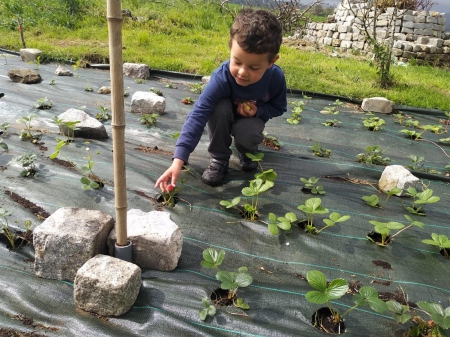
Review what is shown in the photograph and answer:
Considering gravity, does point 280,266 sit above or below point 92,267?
below

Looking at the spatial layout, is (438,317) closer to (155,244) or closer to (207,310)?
(207,310)

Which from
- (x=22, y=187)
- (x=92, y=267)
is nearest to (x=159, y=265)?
(x=92, y=267)

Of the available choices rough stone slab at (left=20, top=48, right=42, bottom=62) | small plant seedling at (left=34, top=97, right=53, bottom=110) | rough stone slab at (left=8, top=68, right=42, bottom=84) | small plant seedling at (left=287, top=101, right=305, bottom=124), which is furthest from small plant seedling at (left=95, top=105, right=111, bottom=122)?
rough stone slab at (left=20, top=48, right=42, bottom=62)

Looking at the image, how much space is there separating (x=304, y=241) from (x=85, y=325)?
1.10 metres

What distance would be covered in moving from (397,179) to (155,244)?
1.66 m

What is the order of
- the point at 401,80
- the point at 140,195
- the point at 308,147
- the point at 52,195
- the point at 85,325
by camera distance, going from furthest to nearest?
the point at 401,80
the point at 308,147
the point at 140,195
the point at 52,195
the point at 85,325

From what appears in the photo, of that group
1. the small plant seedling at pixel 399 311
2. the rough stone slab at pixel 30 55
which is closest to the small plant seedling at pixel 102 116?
the small plant seedling at pixel 399 311

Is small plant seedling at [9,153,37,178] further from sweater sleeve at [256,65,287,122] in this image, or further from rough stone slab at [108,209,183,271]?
sweater sleeve at [256,65,287,122]

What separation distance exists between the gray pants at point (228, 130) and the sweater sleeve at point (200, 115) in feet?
0.24

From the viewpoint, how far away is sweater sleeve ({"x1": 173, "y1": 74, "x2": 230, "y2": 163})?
7.11 feet

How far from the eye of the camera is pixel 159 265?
1686 millimetres

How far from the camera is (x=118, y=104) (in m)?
1.33

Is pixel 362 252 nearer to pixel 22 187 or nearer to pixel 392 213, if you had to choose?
pixel 392 213

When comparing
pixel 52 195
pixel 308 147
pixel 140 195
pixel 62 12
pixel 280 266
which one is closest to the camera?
pixel 280 266
